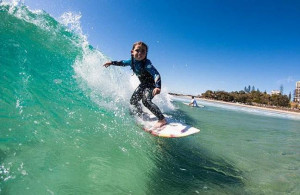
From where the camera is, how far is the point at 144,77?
6059mm

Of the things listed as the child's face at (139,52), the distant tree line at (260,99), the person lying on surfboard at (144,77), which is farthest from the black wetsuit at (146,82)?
the distant tree line at (260,99)

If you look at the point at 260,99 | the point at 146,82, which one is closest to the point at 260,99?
the point at 260,99

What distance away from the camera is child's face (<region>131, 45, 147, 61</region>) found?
5641 mm

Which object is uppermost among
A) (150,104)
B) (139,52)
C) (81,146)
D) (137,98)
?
(139,52)

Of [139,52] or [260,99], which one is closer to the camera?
[139,52]

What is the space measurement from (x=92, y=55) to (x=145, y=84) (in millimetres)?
2837

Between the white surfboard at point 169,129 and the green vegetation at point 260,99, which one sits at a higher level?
the green vegetation at point 260,99

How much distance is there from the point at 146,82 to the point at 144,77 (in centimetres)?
16

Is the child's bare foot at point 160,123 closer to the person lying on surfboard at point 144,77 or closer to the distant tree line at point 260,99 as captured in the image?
the person lying on surfboard at point 144,77

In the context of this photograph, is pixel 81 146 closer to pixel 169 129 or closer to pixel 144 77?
pixel 169 129

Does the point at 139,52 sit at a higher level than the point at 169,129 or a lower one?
higher

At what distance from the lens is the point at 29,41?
5828 mm

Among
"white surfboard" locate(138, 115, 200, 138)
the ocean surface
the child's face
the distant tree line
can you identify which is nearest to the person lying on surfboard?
the child's face

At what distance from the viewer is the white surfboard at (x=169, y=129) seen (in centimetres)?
539
